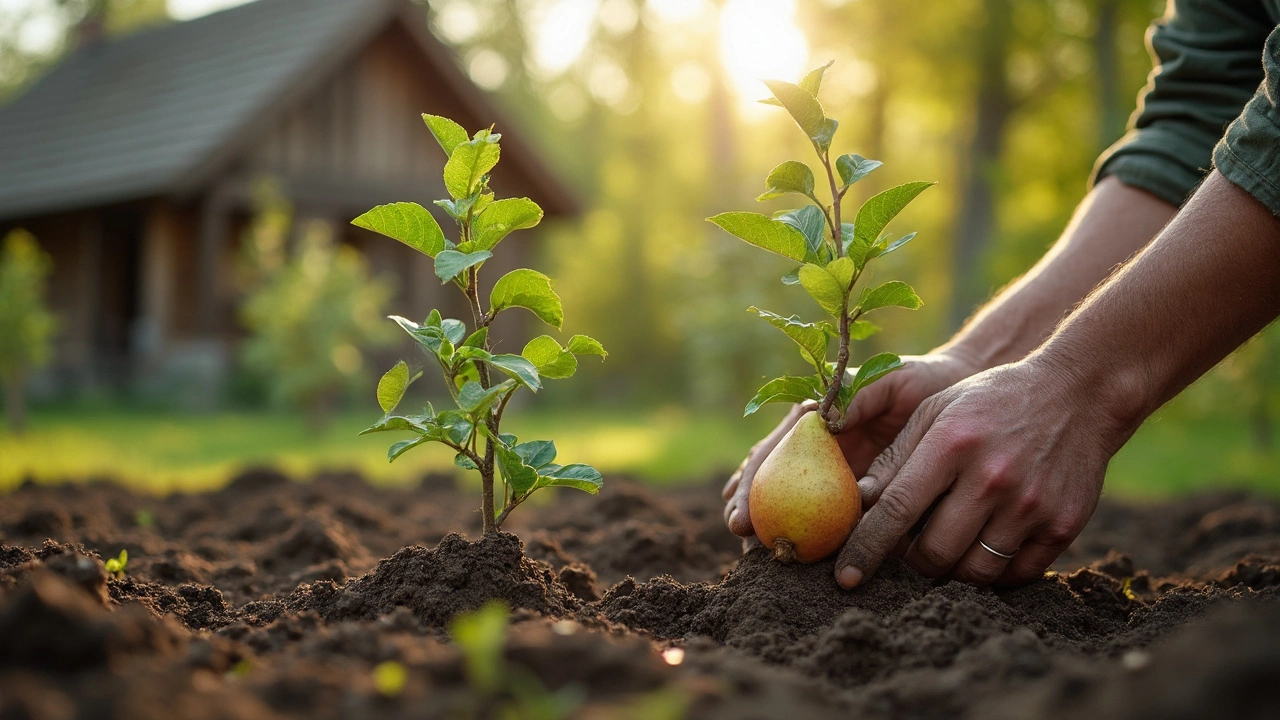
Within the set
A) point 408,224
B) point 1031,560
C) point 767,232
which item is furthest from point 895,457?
point 408,224

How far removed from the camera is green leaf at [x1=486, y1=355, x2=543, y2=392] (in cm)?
189

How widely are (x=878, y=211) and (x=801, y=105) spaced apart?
11.8 inches

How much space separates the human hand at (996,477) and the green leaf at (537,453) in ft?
2.35

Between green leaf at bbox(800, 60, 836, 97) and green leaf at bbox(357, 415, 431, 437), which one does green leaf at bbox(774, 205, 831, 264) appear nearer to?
green leaf at bbox(800, 60, 836, 97)

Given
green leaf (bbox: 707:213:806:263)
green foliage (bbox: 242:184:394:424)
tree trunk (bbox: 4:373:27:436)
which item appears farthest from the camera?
green foliage (bbox: 242:184:394:424)

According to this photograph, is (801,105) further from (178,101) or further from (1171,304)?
(178,101)

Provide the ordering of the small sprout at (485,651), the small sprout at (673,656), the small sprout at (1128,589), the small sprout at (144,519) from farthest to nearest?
the small sprout at (144,519) → the small sprout at (1128,589) → the small sprout at (673,656) → the small sprout at (485,651)

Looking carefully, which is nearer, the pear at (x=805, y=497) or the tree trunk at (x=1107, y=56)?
the pear at (x=805, y=497)

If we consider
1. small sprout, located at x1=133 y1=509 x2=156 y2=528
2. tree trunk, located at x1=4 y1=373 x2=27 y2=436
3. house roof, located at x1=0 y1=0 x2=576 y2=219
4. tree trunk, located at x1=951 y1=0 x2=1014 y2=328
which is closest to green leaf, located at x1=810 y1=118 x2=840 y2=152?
small sprout, located at x1=133 y1=509 x2=156 y2=528

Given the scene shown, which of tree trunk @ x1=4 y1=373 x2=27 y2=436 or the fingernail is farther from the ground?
the fingernail

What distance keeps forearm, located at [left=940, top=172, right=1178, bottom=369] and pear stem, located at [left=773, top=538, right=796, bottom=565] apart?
1.01 m

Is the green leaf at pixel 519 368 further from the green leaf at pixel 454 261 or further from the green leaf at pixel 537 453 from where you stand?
the green leaf at pixel 537 453

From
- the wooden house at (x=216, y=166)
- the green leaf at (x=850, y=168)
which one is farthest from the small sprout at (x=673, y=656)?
the wooden house at (x=216, y=166)

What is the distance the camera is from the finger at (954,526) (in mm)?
2205
